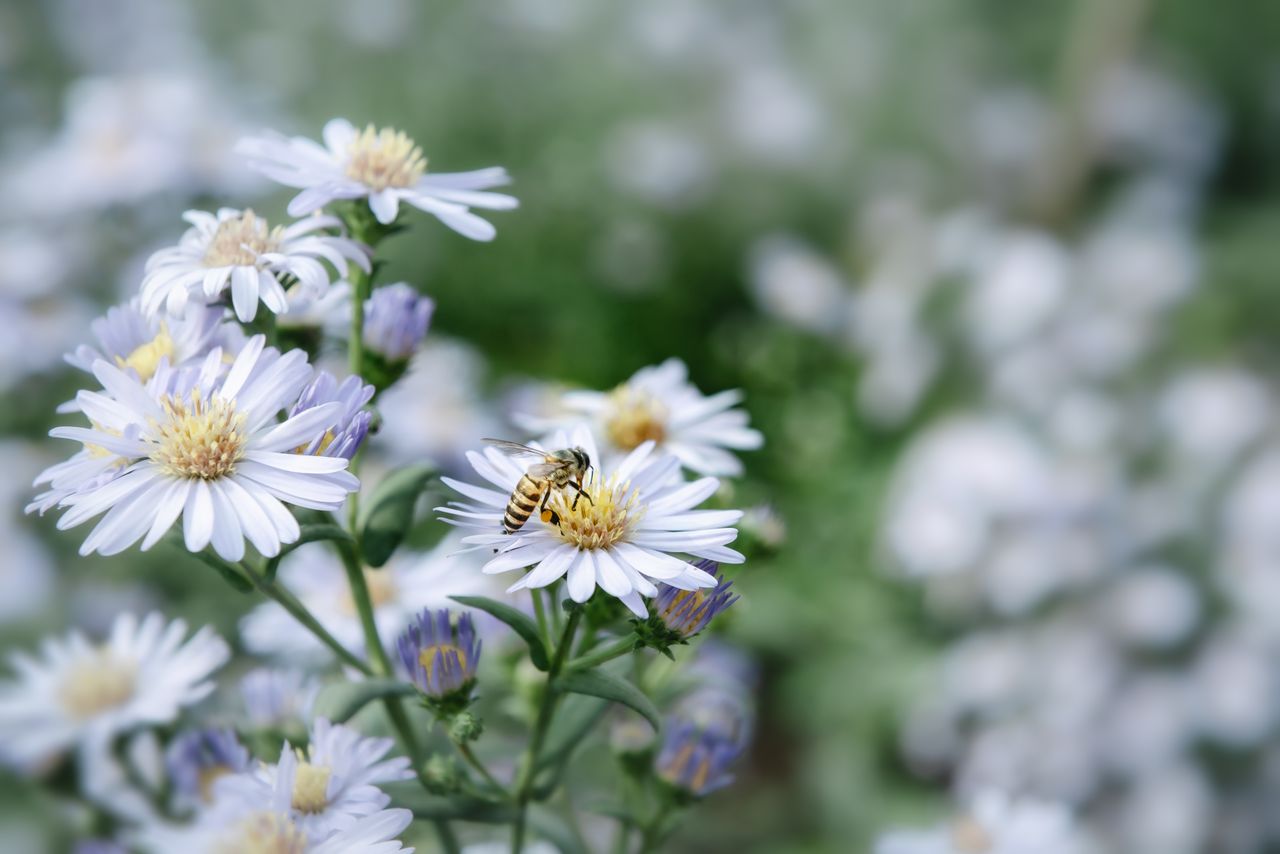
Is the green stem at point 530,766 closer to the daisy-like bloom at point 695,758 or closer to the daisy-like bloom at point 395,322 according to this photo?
the daisy-like bloom at point 695,758

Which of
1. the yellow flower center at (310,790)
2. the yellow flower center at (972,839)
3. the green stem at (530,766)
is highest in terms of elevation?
the yellow flower center at (972,839)

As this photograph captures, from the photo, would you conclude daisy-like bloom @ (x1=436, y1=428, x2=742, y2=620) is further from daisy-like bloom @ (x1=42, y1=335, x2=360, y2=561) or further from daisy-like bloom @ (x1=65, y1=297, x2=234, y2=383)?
daisy-like bloom @ (x1=65, y1=297, x2=234, y2=383)

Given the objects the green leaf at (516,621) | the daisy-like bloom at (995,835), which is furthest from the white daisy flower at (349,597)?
the daisy-like bloom at (995,835)

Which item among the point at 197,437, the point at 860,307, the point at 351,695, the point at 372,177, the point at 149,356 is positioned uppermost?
the point at 860,307

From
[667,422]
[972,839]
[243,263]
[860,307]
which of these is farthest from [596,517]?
[860,307]

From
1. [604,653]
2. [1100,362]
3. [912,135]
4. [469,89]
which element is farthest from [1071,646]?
[469,89]

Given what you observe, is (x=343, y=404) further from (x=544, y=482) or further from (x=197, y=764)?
(x=197, y=764)
